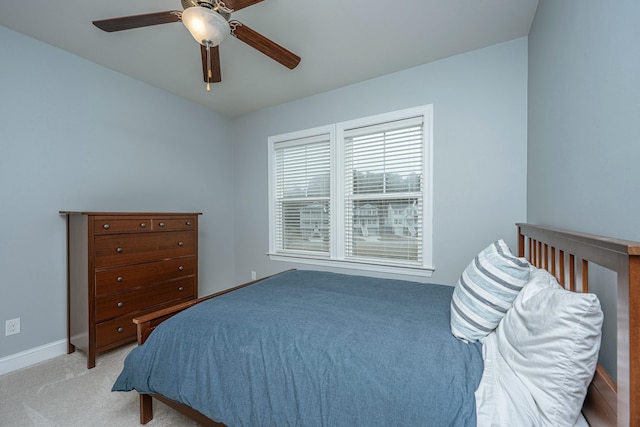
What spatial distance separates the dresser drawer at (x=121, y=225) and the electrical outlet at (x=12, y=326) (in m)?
0.95

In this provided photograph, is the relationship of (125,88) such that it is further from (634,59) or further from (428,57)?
(634,59)

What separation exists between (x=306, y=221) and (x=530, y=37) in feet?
8.72

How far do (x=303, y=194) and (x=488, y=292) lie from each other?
2.50m

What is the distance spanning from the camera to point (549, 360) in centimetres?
77

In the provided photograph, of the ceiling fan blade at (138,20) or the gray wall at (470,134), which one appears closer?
the ceiling fan blade at (138,20)

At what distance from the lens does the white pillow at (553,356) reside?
2.34 ft

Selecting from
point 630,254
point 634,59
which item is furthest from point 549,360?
point 634,59

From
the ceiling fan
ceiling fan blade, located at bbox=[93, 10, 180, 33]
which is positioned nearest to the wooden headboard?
the ceiling fan

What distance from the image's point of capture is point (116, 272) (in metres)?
2.27

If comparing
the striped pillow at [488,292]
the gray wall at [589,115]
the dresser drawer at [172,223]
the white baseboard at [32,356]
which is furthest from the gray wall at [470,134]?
the white baseboard at [32,356]

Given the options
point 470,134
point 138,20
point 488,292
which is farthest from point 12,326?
point 470,134

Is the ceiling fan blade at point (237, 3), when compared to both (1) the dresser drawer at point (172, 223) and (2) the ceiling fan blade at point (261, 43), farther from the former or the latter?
(1) the dresser drawer at point (172, 223)

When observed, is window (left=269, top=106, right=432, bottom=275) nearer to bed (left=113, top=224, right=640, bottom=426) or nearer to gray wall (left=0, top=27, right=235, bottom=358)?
bed (left=113, top=224, right=640, bottom=426)

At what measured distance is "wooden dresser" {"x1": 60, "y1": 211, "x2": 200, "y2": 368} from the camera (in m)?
2.14
